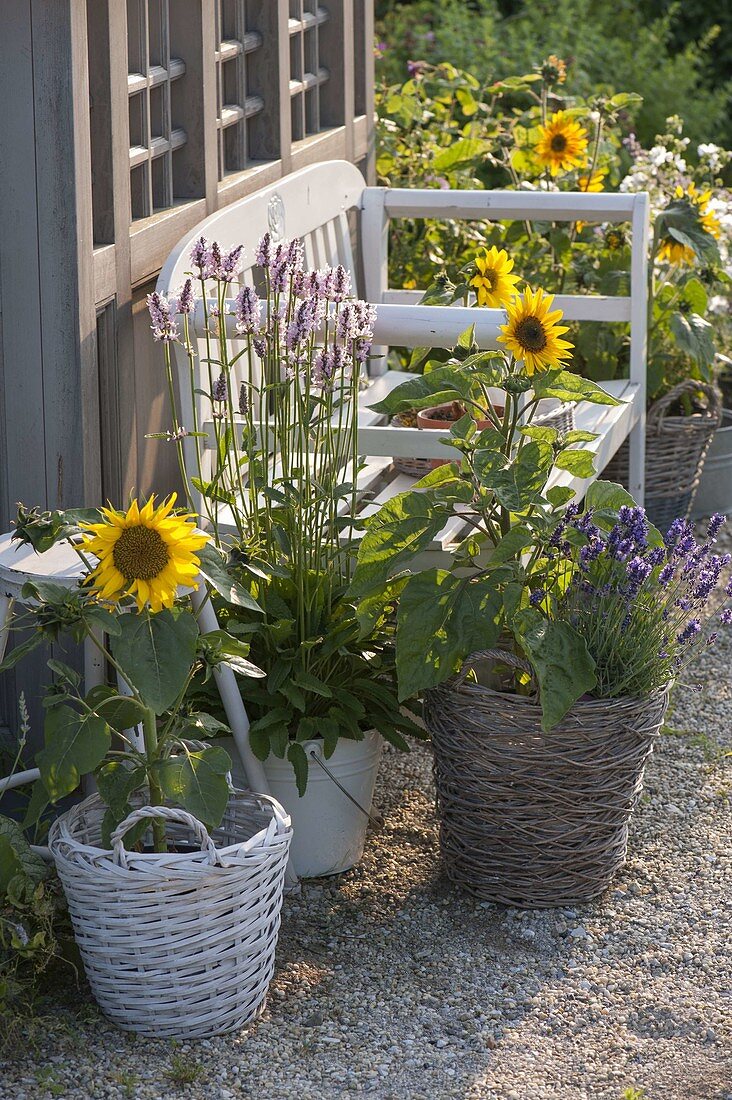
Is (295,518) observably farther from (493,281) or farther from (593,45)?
(593,45)

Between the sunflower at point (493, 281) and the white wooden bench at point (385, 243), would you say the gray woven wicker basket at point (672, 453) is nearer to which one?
the white wooden bench at point (385, 243)

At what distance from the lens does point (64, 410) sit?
2576 mm

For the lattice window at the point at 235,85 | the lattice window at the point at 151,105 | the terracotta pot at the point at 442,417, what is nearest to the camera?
the lattice window at the point at 151,105

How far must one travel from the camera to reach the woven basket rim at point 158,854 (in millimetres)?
2118

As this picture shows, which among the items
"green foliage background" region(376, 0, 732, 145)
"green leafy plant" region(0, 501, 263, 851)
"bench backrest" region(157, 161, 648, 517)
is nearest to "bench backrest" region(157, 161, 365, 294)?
"bench backrest" region(157, 161, 648, 517)

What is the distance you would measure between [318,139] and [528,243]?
0.84 metres

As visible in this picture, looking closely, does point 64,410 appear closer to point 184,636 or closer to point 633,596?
point 184,636

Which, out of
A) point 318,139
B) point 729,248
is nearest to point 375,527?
point 318,139

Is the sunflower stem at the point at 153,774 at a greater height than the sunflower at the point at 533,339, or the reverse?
the sunflower at the point at 533,339

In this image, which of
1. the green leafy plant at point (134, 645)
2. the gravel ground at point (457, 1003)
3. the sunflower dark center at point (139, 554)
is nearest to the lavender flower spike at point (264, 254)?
the green leafy plant at point (134, 645)

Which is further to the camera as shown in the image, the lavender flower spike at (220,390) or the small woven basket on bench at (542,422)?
the small woven basket on bench at (542,422)

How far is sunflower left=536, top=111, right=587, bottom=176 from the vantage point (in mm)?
4246

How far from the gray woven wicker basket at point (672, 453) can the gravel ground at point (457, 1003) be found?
154cm

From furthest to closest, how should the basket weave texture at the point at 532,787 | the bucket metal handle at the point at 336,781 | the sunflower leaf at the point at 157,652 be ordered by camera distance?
the bucket metal handle at the point at 336,781 → the basket weave texture at the point at 532,787 → the sunflower leaf at the point at 157,652
